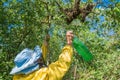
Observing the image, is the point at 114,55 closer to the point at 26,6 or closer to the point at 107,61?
the point at 107,61

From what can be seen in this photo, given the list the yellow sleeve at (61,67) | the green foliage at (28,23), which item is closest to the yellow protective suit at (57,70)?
the yellow sleeve at (61,67)

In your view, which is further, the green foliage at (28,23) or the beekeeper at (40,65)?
the green foliage at (28,23)

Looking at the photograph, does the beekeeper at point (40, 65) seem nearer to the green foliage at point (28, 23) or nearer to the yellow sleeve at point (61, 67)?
the yellow sleeve at point (61, 67)

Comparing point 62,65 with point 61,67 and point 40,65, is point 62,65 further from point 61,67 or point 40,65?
point 40,65

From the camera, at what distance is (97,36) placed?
1591cm

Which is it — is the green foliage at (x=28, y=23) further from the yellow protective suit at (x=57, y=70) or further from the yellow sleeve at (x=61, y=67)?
the yellow sleeve at (x=61, y=67)

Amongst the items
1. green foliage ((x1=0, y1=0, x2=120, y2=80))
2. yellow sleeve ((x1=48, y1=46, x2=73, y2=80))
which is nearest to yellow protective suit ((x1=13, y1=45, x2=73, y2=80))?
yellow sleeve ((x1=48, y1=46, x2=73, y2=80))

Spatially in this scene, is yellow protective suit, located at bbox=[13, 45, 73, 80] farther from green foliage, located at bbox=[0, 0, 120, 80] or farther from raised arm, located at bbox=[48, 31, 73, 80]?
A: green foliage, located at bbox=[0, 0, 120, 80]

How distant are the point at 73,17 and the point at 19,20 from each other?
244cm

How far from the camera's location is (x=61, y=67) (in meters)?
3.38

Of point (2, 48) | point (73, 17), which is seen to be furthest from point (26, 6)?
point (73, 17)

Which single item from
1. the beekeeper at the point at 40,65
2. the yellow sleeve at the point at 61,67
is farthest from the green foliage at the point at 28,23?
the yellow sleeve at the point at 61,67

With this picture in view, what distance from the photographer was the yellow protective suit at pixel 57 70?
338cm

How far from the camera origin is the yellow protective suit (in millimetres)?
3381
